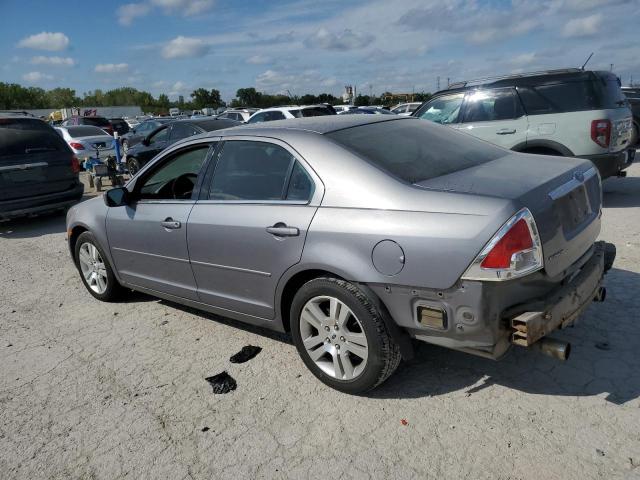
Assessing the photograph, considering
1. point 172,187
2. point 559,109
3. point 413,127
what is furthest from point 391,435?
point 559,109

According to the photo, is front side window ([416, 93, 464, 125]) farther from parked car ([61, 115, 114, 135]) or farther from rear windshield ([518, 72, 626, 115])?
parked car ([61, 115, 114, 135])

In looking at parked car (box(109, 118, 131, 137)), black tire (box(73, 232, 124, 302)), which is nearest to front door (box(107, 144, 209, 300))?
black tire (box(73, 232, 124, 302))

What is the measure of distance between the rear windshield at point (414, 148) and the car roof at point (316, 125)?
0.07 meters

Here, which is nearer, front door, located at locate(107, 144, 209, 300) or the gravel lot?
the gravel lot

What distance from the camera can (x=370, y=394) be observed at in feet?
10.2

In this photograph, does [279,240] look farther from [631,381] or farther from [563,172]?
[631,381]

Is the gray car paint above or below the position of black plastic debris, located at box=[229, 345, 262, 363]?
above

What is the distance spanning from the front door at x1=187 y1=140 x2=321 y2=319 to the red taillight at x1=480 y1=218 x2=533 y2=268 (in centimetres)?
109

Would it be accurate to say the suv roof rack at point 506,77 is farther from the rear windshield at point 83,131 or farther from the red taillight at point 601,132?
the rear windshield at point 83,131

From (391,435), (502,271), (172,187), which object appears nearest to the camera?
(502,271)

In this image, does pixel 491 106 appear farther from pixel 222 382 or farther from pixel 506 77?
pixel 222 382

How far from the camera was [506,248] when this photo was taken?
243cm

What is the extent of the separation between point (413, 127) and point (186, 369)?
2.42 meters

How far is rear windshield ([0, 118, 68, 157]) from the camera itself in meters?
8.42
